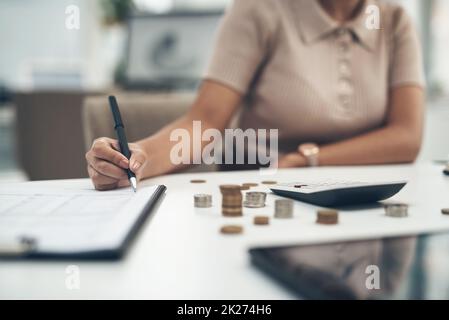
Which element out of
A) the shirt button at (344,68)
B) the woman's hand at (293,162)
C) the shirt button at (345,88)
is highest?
the shirt button at (344,68)

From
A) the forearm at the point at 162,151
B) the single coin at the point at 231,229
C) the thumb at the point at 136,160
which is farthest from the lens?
the forearm at the point at 162,151

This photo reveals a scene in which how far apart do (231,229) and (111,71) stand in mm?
3365

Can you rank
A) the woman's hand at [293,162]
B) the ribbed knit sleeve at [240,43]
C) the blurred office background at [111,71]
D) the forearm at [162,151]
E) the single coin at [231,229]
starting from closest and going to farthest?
1. the single coin at [231,229]
2. the forearm at [162,151]
3. the woman's hand at [293,162]
4. the ribbed knit sleeve at [240,43]
5. the blurred office background at [111,71]

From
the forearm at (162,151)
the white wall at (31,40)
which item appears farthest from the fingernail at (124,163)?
the white wall at (31,40)

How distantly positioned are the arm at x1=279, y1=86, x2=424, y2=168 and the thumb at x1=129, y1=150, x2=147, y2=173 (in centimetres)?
35

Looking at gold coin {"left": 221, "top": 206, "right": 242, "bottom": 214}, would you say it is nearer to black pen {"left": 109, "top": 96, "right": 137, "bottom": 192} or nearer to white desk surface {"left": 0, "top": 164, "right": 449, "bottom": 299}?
white desk surface {"left": 0, "top": 164, "right": 449, "bottom": 299}

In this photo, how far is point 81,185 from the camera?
0.71 meters

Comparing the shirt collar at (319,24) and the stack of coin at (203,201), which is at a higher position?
the shirt collar at (319,24)

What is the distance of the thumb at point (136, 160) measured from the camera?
0.67m

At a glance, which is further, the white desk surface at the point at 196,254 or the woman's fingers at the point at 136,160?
the woman's fingers at the point at 136,160

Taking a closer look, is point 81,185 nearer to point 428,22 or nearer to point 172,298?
point 172,298

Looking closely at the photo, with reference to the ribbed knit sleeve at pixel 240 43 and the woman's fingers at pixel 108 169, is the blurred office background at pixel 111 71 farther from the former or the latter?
the woman's fingers at pixel 108 169

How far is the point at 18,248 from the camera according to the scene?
37cm

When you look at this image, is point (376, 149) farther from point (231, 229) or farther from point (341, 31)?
point (231, 229)
